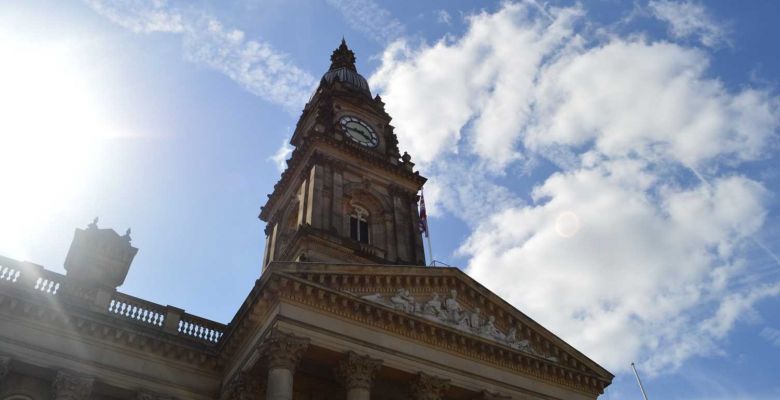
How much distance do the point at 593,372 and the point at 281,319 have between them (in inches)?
606

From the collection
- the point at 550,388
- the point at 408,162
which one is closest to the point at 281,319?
the point at 550,388

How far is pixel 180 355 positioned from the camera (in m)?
24.7

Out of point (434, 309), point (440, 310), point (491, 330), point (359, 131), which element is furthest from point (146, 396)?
point (359, 131)

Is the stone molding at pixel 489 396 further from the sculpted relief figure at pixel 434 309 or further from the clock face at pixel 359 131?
the clock face at pixel 359 131

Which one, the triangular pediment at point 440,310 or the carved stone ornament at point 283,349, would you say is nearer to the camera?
the carved stone ornament at point 283,349

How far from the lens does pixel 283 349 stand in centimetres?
2130

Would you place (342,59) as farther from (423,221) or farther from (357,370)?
(357,370)

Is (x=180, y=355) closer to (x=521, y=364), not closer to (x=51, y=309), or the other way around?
(x=51, y=309)

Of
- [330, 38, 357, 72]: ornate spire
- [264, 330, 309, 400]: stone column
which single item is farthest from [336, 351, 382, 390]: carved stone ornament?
[330, 38, 357, 72]: ornate spire

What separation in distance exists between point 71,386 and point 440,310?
45.5 ft

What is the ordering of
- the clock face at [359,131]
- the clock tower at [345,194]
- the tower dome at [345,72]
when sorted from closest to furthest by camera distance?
the clock tower at [345,194] → the clock face at [359,131] → the tower dome at [345,72]

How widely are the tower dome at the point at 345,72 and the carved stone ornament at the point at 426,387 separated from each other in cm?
2609

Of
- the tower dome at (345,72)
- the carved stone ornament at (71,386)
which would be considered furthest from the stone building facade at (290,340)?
the tower dome at (345,72)

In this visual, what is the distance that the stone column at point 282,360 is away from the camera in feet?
67.2
